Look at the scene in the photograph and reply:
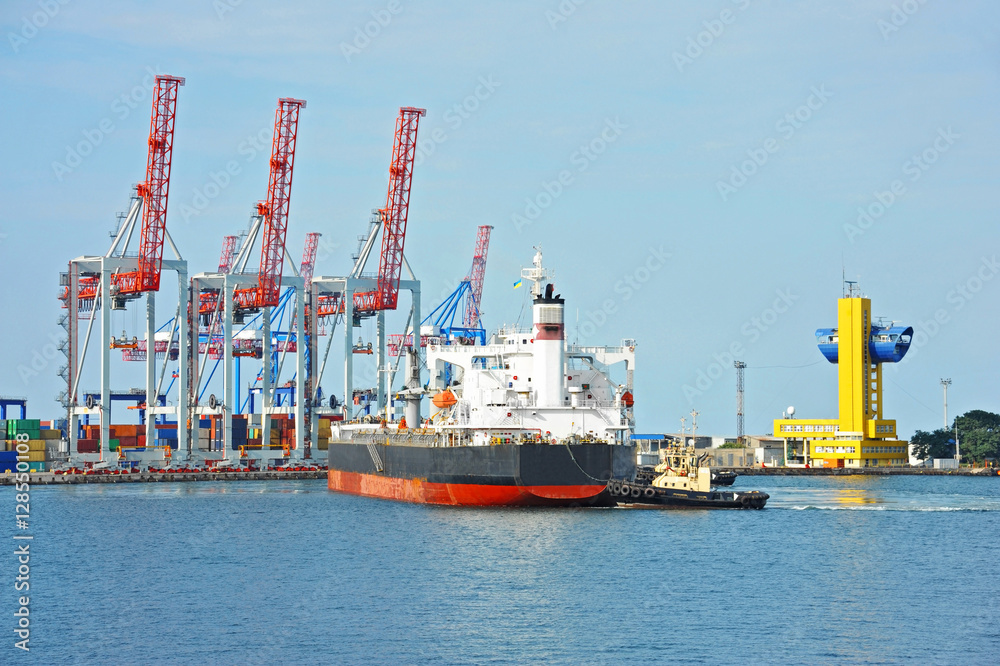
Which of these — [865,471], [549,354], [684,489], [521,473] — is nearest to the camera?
[521,473]

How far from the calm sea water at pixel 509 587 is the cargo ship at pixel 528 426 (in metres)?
1.35

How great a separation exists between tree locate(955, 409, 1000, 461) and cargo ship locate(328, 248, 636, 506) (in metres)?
83.3

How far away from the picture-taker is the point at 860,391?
396 feet

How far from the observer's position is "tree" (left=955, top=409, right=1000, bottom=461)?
12669cm

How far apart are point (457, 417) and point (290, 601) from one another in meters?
20.7

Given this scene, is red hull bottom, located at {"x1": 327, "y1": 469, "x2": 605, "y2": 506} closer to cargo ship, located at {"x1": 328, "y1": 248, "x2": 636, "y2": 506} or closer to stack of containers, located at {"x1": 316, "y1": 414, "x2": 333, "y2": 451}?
cargo ship, located at {"x1": 328, "y1": 248, "x2": 636, "y2": 506}

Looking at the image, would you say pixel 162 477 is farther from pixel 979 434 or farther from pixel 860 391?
pixel 979 434

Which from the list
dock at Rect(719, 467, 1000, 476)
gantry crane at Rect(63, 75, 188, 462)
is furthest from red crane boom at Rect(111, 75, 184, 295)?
dock at Rect(719, 467, 1000, 476)

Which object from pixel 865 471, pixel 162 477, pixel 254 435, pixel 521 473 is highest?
pixel 254 435

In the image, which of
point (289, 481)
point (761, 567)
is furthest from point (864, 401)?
point (761, 567)

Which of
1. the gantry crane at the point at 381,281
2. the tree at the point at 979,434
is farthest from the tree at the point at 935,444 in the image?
the gantry crane at the point at 381,281

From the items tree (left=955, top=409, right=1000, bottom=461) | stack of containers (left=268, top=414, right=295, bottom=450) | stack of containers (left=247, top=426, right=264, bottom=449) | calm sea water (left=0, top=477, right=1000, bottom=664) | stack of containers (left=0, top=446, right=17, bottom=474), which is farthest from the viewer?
tree (left=955, top=409, right=1000, bottom=461)

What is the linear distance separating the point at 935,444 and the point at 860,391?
49.0ft

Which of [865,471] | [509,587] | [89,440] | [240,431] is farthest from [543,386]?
[865,471]
